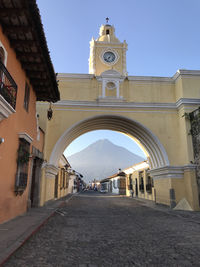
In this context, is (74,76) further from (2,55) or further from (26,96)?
(2,55)

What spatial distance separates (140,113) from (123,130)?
2.82 meters

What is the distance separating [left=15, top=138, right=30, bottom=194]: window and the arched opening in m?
5.31

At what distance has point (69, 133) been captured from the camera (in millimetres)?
15039

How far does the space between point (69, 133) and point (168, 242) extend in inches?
425

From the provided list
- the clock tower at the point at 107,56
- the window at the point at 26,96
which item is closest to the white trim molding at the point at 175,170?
the window at the point at 26,96

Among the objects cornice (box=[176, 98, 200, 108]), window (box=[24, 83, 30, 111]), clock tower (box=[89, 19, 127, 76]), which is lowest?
window (box=[24, 83, 30, 111])

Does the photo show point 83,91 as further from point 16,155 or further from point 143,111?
point 16,155

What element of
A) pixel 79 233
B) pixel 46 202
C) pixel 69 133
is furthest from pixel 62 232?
pixel 69 133

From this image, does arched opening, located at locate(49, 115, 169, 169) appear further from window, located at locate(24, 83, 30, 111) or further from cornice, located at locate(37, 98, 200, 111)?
window, located at locate(24, 83, 30, 111)

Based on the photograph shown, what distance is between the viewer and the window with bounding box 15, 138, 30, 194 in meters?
7.80

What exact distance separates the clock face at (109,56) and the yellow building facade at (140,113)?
6.34 m

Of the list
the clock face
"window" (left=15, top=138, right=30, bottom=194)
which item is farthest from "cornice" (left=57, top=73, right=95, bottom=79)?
"window" (left=15, top=138, right=30, bottom=194)

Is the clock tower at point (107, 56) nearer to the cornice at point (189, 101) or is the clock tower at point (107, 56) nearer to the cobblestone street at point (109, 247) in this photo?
the cornice at point (189, 101)

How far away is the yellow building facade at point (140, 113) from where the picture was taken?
14.1 metres
